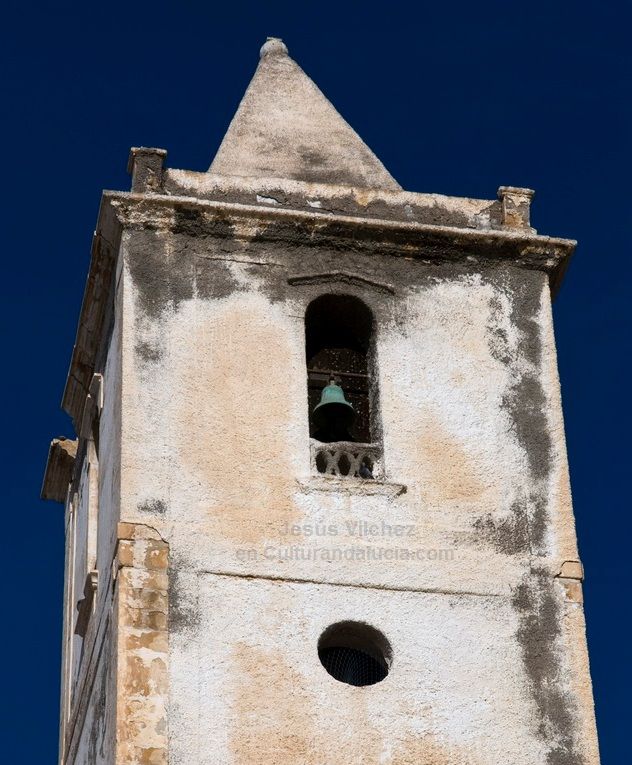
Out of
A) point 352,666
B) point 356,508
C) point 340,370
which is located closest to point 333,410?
point 340,370

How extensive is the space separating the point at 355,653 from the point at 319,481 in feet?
4.57

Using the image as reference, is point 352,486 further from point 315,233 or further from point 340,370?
point 315,233

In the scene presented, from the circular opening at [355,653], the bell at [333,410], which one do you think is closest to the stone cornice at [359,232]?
the bell at [333,410]

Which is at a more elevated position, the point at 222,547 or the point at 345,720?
the point at 222,547

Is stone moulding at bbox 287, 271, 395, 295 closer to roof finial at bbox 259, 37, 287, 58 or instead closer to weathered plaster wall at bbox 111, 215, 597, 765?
weathered plaster wall at bbox 111, 215, 597, 765

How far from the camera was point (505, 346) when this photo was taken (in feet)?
59.9

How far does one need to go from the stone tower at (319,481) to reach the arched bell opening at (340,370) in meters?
0.02

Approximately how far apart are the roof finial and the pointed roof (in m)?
0.31

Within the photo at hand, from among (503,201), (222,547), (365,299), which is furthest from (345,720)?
(503,201)

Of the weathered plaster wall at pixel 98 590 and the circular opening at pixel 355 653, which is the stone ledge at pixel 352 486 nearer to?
the circular opening at pixel 355 653

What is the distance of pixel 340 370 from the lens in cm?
1833

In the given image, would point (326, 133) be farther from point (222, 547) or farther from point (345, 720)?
point (345, 720)

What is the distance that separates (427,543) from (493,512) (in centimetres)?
64

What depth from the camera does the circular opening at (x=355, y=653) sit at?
16375mm
